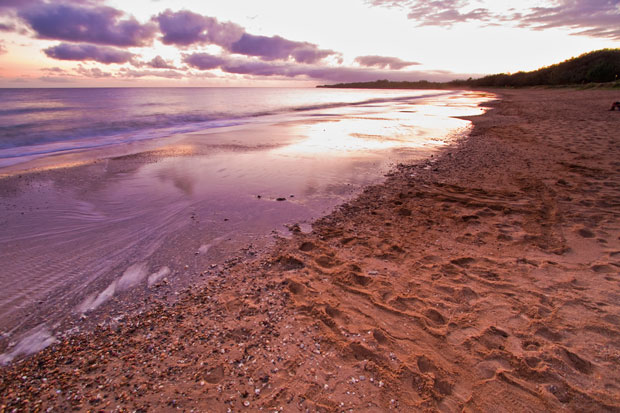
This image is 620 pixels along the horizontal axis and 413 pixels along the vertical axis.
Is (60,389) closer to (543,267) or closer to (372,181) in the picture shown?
(543,267)

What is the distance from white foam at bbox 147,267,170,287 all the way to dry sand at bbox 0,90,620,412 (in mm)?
615

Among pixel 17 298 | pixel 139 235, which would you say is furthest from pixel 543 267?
pixel 17 298

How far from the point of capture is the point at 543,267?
12.0 ft

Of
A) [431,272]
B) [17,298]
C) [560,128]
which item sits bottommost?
[17,298]

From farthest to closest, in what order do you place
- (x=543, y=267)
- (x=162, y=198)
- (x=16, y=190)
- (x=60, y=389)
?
(x=16, y=190), (x=162, y=198), (x=543, y=267), (x=60, y=389)

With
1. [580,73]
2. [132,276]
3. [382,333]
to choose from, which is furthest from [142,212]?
[580,73]

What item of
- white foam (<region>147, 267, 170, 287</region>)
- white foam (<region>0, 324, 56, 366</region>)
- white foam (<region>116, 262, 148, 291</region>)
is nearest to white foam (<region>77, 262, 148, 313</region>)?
white foam (<region>116, 262, 148, 291</region>)

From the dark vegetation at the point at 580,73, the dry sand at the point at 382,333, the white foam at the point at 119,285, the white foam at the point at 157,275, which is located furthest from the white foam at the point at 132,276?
the dark vegetation at the point at 580,73

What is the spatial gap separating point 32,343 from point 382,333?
3372 mm

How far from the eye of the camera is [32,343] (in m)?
2.76

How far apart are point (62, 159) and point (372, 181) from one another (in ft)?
37.9

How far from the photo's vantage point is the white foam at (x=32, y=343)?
103 inches

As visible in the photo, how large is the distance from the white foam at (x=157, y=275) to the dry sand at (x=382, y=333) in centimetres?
62

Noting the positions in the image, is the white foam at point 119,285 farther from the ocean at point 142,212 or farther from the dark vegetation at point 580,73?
the dark vegetation at point 580,73
